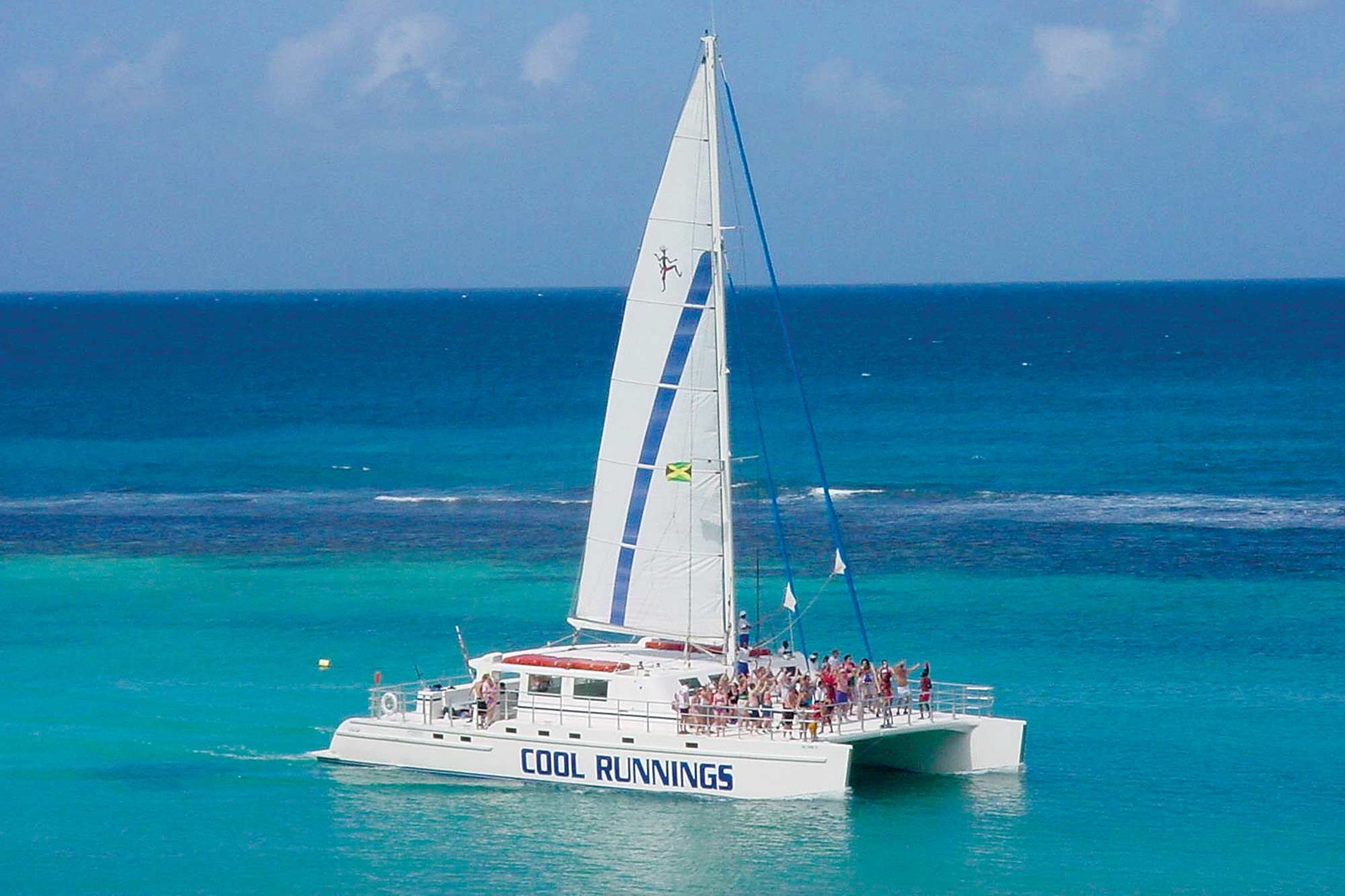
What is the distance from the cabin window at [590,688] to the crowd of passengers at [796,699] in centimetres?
153

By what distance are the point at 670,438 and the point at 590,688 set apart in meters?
4.99

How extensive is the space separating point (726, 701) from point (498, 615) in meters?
18.9

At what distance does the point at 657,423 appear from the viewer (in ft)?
131

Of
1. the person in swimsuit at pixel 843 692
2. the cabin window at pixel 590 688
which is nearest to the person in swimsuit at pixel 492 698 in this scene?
the cabin window at pixel 590 688

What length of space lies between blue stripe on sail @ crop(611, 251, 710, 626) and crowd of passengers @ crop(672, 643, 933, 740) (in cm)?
267

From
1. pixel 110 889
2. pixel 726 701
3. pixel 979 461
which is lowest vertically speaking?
pixel 110 889

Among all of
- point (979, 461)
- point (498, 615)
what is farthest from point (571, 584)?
point (979, 461)

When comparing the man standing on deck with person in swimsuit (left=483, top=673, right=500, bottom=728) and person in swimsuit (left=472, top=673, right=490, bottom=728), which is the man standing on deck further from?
person in swimsuit (left=472, top=673, right=490, bottom=728)

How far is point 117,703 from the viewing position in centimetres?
4672

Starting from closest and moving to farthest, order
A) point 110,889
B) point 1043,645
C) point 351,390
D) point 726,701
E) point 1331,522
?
1. point 110,889
2. point 726,701
3. point 1043,645
4. point 1331,522
5. point 351,390

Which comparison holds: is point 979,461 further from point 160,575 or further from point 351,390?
point 351,390

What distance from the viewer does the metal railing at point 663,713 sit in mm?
37938

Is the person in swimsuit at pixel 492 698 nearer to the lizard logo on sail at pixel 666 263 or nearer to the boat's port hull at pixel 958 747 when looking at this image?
the boat's port hull at pixel 958 747

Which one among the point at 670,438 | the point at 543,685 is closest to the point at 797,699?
the point at 543,685
